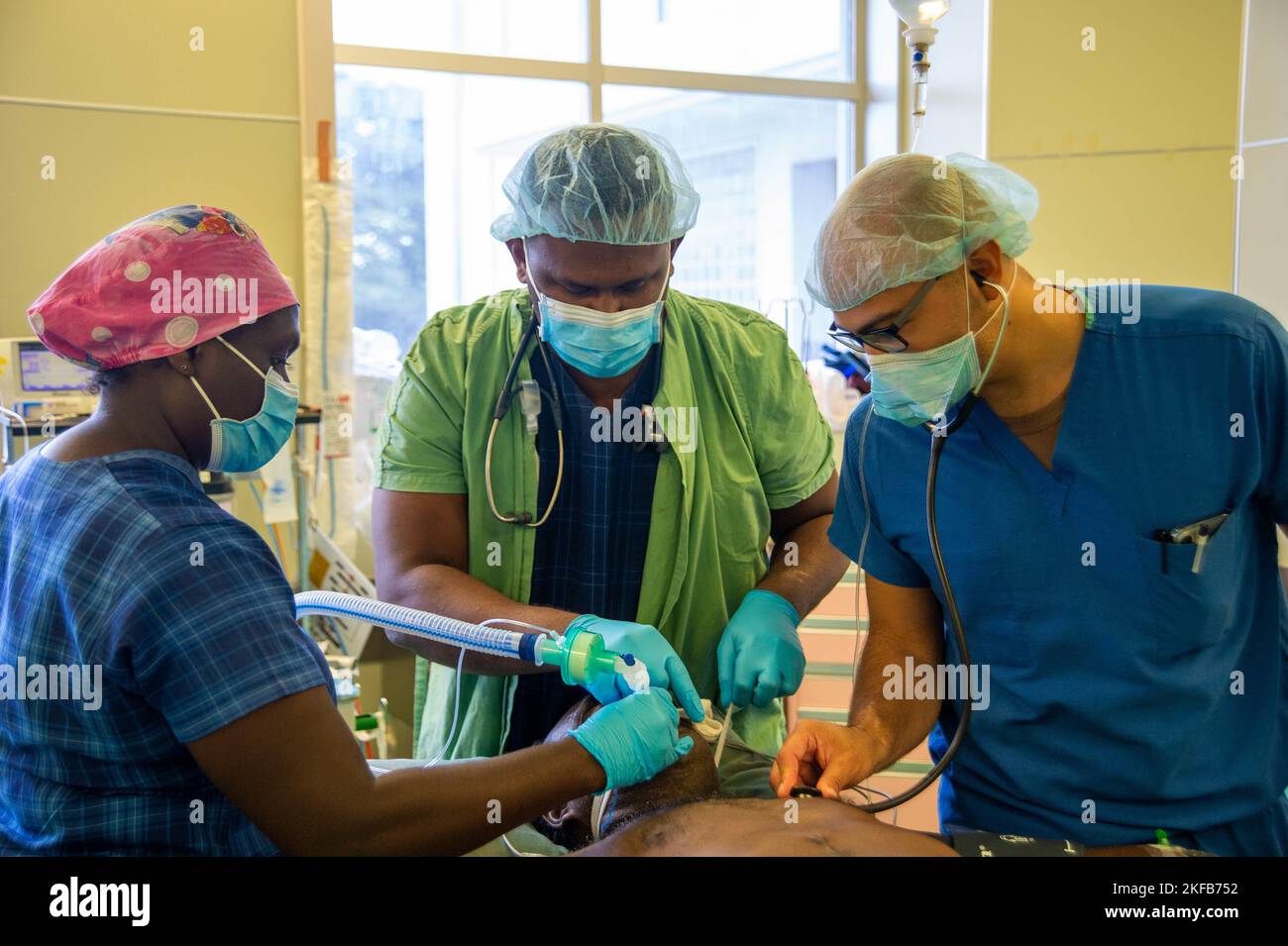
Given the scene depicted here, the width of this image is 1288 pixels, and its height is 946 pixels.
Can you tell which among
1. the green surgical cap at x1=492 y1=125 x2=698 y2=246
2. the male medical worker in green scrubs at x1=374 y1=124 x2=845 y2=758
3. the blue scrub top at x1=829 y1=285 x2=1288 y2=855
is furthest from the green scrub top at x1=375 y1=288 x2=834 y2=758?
the blue scrub top at x1=829 y1=285 x2=1288 y2=855

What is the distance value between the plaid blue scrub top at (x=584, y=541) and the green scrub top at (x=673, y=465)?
0.08 feet

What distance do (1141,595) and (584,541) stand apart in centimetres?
81

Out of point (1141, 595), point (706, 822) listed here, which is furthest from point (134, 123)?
point (1141, 595)

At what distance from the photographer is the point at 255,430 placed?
131cm

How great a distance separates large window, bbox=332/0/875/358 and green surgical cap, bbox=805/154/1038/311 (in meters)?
2.36

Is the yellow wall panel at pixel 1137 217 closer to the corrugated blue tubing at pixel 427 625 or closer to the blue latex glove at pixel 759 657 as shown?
the blue latex glove at pixel 759 657

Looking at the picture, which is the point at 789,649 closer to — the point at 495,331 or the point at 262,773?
the point at 495,331

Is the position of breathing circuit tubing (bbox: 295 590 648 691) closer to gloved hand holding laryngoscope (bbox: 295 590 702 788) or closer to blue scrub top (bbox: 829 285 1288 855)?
gloved hand holding laryngoscope (bbox: 295 590 702 788)

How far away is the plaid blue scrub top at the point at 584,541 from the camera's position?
1.75 m

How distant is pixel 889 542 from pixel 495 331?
2.37 feet

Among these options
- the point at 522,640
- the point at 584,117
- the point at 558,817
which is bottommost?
the point at 558,817

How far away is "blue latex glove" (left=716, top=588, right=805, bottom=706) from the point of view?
1.65 m

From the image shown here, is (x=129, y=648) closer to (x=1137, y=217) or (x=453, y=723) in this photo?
(x=453, y=723)
